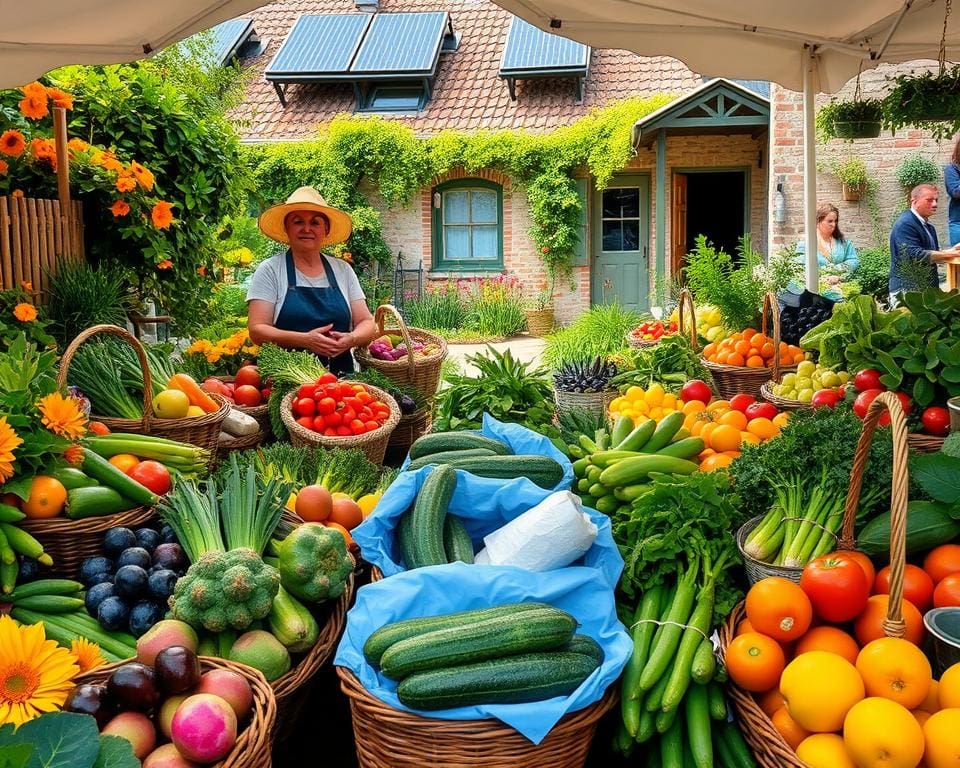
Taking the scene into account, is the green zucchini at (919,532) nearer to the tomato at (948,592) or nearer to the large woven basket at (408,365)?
the tomato at (948,592)

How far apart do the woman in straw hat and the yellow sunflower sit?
334 cm

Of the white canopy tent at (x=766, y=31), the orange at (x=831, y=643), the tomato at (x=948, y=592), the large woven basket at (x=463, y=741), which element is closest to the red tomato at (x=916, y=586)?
the tomato at (x=948, y=592)

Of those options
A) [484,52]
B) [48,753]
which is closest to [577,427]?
[48,753]

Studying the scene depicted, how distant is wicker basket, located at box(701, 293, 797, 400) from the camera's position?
15.6 feet

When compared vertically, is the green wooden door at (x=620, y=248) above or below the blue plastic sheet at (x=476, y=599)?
above

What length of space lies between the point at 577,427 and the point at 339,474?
1.05 meters

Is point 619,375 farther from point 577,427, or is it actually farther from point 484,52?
point 484,52

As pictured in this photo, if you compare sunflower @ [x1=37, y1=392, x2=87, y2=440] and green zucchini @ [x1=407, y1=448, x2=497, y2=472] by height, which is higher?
sunflower @ [x1=37, y1=392, x2=87, y2=440]

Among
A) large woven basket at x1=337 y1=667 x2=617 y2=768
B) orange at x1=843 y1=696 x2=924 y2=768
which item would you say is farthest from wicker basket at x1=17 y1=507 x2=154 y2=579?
orange at x1=843 y1=696 x2=924 y2=768

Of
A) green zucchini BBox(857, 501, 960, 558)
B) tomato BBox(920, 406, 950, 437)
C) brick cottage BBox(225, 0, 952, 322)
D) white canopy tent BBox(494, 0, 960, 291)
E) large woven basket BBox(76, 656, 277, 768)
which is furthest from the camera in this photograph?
brick cottage BBox(225, 0, 952, 322)

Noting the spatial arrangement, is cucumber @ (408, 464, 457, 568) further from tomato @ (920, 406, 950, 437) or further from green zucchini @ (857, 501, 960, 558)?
tomato @ (920, 406, 950, 437)

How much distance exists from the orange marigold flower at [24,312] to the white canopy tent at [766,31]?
2752 millimetres

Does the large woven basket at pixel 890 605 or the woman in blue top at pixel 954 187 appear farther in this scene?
the woman in blue top at pixel 954 187

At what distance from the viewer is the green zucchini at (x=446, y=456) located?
9.20ft
